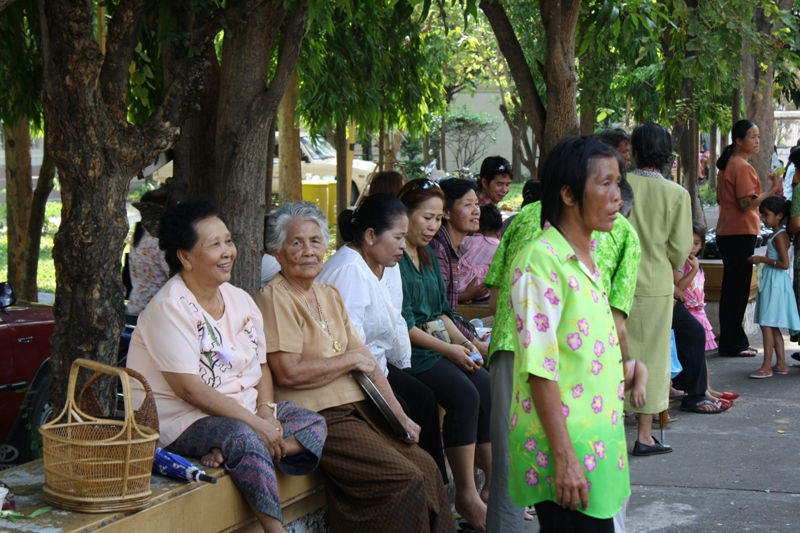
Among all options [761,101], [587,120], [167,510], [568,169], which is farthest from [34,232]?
[587,120]

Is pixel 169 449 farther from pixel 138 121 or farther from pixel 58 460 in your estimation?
pixel 138 121

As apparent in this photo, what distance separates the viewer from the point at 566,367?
9.65 feet

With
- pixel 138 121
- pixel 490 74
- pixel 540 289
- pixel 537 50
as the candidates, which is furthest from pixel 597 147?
pixel 490 74

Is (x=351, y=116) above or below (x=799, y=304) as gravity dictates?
above

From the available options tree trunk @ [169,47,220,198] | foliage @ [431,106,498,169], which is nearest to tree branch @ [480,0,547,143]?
tree trunk @ [169,47,220,198]

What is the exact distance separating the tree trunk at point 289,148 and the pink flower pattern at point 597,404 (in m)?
8.94

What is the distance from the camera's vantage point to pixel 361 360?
4.38 metres

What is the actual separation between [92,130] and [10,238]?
21.7ft

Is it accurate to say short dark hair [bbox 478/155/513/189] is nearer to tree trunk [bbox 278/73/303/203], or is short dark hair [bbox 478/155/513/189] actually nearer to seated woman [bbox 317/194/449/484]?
seated woman [bbox 317/194/449/484]

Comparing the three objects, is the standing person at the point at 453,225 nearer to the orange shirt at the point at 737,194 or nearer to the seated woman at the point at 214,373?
the seated woman at the point at 214,373

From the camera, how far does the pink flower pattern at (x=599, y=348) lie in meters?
2.97

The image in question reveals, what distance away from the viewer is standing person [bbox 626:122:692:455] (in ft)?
18.7

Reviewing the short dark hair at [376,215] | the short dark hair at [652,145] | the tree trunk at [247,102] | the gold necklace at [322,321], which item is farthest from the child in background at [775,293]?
the gold necklace at [322,321]

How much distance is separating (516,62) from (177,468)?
16.6 ft
